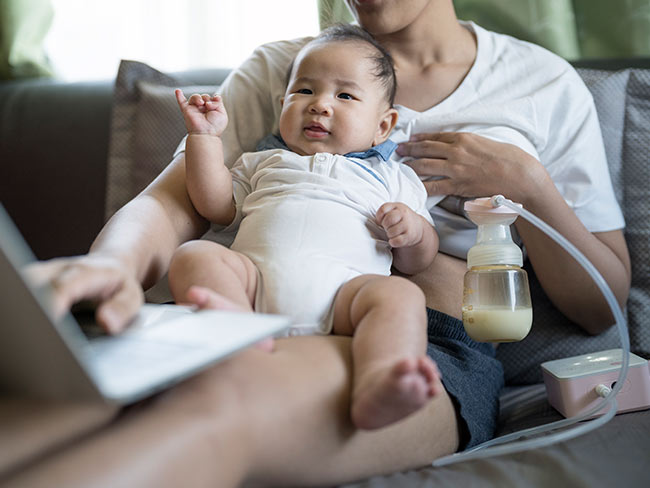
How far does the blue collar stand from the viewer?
1.11 metres

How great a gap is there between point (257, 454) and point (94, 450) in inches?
6.5

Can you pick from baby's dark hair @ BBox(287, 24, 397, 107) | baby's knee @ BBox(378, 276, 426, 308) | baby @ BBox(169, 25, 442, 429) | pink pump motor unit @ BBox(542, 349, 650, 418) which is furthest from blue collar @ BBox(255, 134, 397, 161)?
pink pump motor unit @ BBox(542, 349, 650, 418)

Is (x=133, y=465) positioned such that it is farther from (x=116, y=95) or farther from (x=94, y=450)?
(x=116, y=95)

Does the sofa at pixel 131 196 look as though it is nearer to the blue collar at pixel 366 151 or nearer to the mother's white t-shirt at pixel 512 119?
the mother's white t-shirt at pixel 512 119

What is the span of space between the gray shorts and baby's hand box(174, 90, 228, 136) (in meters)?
0.45

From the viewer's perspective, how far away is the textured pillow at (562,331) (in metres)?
1.26

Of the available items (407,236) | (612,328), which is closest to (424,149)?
(407,236)

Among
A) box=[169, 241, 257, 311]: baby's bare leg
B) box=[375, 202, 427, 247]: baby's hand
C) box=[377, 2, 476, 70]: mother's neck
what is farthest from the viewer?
box=[377, 2, 476, 70]: mother's neck

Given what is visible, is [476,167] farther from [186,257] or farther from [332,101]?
[186,257]

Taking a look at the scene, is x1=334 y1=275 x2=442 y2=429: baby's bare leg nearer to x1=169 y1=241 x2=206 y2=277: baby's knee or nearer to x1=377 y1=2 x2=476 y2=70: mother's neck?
x1=169 y1=241 x2=206 y2=277: baby's knee

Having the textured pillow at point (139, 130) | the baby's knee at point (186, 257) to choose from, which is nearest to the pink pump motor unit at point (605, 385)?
the baby's knee at point (186, 257)

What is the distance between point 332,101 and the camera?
1111mm

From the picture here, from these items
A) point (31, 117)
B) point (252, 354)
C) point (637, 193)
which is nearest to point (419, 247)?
point (252, 354)

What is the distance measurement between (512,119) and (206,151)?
21.8 inches
